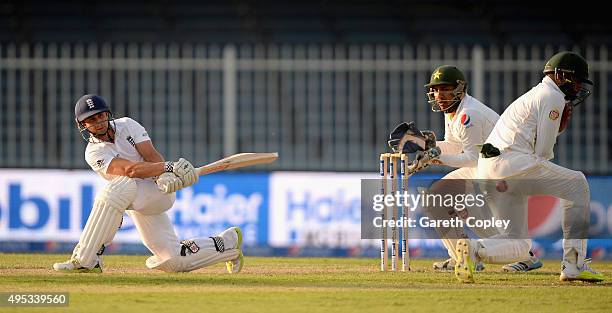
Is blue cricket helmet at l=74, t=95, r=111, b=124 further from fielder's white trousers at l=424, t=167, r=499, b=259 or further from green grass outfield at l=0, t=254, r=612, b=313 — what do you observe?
fielder's white trousers at l=424, t=167, r=499, b=259

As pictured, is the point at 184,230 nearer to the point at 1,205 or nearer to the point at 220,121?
the point at 1,205

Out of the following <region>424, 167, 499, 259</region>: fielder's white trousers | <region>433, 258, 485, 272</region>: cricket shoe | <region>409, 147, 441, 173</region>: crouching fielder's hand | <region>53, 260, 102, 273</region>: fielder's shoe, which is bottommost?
<region>433, 258, 485, 272</region>: cricket shoe

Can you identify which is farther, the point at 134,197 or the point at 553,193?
the point at 134,197

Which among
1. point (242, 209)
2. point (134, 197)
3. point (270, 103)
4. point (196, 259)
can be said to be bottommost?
point (196, 259)

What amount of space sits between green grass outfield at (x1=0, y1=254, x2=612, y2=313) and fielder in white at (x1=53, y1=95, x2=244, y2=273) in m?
0.15

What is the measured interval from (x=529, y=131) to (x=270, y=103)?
7.67 m

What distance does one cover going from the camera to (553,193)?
9.27m

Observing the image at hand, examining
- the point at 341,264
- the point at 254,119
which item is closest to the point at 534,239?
the point at 341,264

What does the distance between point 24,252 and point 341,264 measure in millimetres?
3699

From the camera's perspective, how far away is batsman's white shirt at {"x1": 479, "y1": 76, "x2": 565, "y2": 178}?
903 cm

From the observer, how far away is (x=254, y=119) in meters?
17.0

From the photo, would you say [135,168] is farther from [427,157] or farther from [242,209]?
[242,209]

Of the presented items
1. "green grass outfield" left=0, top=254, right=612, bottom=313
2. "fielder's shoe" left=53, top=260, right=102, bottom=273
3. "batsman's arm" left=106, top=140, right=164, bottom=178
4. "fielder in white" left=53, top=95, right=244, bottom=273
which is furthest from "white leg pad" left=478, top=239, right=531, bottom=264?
"fielder's shoe" left=53, top=260, right=102, bottom=273

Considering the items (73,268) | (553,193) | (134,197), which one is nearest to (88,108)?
(134,197)
